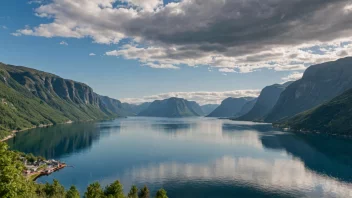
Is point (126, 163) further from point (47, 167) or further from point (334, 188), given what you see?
point (334, 188)

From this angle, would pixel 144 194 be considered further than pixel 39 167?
No

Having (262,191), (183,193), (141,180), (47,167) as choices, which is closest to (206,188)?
(183,193)

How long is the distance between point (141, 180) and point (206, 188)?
35.8 meters

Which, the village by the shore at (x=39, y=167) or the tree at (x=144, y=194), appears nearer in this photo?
the tree at (x=144, y=194)

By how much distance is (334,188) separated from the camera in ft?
428

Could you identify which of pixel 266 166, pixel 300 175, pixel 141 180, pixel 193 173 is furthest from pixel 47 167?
pixel 300 175

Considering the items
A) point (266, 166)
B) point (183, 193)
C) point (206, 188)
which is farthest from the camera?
point (266, 166)

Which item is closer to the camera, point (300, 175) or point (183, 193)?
point (183, 193)

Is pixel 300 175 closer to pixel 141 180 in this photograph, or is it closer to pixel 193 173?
pixel 193 173

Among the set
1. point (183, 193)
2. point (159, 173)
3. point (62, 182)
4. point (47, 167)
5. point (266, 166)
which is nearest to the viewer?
point (183, 193)

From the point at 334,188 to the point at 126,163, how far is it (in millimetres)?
127605

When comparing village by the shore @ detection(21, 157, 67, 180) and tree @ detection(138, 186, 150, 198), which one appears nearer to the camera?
tree @ detection(138, 186, 150, 198)

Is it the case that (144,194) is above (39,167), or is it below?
below

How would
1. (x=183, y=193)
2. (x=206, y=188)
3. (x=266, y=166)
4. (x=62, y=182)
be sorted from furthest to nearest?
(x=266, y=166)
(x=62, y=182)
(x=206, y=188)
(x=183, y=193)
